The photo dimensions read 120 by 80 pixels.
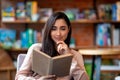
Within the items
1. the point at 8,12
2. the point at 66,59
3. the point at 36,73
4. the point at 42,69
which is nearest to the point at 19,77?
the point at 36,73

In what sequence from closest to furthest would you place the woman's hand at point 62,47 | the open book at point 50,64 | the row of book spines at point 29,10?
the open book at point 50,64 → the woman's hand at point 62,47 → the row of book spines at point 29,10

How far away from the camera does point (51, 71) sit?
1.64 m

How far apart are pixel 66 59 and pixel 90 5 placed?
7.63 ft

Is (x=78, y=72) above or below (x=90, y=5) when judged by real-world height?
below

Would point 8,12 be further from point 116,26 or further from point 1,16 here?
point 116,26

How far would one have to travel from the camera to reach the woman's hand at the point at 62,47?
186cm

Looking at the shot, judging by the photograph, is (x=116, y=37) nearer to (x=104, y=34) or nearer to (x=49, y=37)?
(x=104, y=34)

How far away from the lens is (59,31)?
1.92 m

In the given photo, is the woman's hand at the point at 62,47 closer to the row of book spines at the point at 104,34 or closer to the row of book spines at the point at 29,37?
the row of book spines at the point at 29,37

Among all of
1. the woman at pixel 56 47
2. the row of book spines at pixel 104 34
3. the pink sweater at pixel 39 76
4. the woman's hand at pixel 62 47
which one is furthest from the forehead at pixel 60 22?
the row of book spines at pixel 104 34

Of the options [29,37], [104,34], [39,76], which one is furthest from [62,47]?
[104,34]

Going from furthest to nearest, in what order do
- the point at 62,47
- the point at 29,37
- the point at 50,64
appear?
1. the point at 29,37
2. the point at 62,47
3. the point at 50,64

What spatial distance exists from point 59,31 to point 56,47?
0.13 m

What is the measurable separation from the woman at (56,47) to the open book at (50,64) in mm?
124
